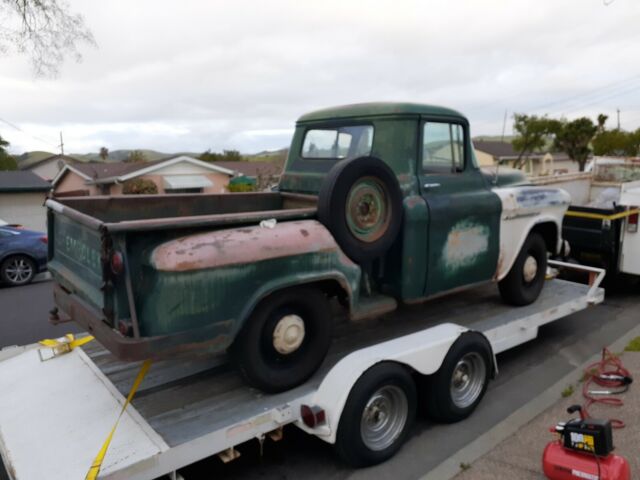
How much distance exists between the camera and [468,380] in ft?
13.9

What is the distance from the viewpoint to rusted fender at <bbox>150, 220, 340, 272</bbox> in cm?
298

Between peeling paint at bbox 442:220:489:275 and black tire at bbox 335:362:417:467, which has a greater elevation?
peeling paint at bbox 442:220:489:275

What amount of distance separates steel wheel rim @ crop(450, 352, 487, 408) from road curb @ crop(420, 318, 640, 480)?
29cm

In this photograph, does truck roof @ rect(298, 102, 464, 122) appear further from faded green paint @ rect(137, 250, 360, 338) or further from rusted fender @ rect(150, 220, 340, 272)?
faded green paint @ rect(137, 250, 360, 338)

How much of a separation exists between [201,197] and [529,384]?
3.49 metres

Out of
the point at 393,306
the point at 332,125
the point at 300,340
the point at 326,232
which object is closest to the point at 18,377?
Answer: the point at 300,340

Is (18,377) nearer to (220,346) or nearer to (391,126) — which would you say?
(220,346)

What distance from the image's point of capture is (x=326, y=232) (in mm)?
3688

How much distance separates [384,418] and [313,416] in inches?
27.9

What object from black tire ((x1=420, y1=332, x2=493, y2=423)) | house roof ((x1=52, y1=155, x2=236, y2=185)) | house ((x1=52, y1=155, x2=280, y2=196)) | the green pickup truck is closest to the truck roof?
the green pickup truck

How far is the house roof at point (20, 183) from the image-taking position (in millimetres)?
18547

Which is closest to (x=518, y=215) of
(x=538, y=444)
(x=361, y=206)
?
(x=361, y=206)

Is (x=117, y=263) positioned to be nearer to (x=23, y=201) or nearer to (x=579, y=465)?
(x=579, y=465)

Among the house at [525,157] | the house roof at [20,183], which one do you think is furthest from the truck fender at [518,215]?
the house at [525,157]
